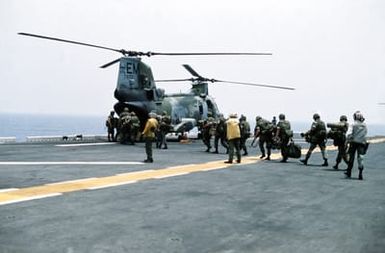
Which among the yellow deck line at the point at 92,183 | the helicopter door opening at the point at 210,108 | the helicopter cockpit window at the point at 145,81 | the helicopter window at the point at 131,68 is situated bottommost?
the yellow deck line at the point at 92,183

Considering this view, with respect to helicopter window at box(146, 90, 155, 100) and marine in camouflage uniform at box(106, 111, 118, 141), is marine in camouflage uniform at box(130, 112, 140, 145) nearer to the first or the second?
marine in camouflage uniform at box(106, 111, 118, 141)

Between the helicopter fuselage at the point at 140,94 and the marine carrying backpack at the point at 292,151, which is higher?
the helicopter fuselage at the point at 140,94

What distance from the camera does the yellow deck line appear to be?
9.30 metres

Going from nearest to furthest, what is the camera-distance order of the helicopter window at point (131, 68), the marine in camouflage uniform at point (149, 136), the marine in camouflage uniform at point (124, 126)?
1. the marine in camouflage uniform at point (149, 136)
2. the marine in camouflage uniform at point (124, 126)
3. the helicopter window at point (131, 68)

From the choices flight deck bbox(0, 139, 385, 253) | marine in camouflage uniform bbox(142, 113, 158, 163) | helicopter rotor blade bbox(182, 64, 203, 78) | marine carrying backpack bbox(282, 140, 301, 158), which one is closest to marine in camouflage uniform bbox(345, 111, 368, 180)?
flight deck bbox(0, 139, 385, 253)

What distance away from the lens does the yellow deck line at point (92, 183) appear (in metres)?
9.30

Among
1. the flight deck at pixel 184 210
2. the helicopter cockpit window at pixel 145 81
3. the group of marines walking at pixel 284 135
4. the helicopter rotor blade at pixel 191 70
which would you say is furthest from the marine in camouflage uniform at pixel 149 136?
the helicopter rotor blade at pixel 191 70

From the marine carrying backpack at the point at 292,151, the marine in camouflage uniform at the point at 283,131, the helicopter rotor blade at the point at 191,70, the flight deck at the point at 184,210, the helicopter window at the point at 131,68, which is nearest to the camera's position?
the flight deck at the point at 184,210

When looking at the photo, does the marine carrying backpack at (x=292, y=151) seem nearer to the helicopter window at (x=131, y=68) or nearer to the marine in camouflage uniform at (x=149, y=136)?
the marine in camouflage uniform at (x=149, y=136)

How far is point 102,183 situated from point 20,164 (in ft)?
16.5

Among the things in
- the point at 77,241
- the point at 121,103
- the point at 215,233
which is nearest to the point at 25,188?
the point at 77,241

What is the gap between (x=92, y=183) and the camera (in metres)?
11.2

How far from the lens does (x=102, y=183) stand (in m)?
11.3

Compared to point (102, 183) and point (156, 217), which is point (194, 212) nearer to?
point (156, 217)
